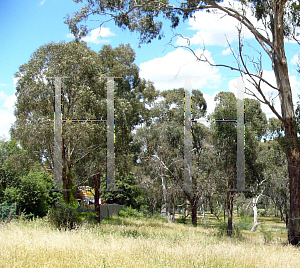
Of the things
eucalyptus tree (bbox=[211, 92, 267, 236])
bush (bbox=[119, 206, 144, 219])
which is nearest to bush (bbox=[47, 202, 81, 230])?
eucalyptus tree (bbox=[211, 92, 267, 236])

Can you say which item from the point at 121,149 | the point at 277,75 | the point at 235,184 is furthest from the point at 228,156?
the point at 277,75

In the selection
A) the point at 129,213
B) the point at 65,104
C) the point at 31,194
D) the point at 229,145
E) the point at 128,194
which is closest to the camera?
the point at 65,104

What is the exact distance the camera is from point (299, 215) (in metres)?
A: 11.9

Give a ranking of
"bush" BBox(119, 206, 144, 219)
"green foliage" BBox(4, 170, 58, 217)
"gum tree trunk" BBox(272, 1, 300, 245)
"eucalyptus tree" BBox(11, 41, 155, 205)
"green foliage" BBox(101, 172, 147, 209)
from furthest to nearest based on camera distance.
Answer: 1. "green foliage" BBox(101, 172, 147, 209)
2. "bush" BBox(119, 206, 144, 219)
3. "green foliage" BBox(4, 170, 58, 217)
4. "eucalyptus tree" BBox(11, 41, 155, 205)
5. "gum tree trunk" BBox(272, 1, 300, 245)

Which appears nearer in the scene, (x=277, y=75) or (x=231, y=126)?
(x=277, y=75)

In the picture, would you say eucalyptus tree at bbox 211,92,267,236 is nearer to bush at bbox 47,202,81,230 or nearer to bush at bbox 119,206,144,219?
bush at bbox 119,206,144,219

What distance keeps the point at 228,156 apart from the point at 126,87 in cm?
816

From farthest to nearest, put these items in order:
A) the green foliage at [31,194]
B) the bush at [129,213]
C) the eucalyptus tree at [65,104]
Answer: the bush at [129,213], the green foliage at [31,194], the eucalyptus tree at [65,104]

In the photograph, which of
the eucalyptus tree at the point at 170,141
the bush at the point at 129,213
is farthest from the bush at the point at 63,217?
the bush at the point at 129,213

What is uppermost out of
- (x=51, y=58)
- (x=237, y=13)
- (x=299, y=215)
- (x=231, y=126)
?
(x=237, y=13)

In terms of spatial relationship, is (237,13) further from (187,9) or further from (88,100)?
(88,100)

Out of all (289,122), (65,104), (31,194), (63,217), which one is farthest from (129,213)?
(289,122)

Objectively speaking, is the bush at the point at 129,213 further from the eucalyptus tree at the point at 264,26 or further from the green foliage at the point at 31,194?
the eucalyptus tree at the point at 264,26

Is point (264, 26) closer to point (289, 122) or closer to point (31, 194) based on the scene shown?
point (289, 122)
